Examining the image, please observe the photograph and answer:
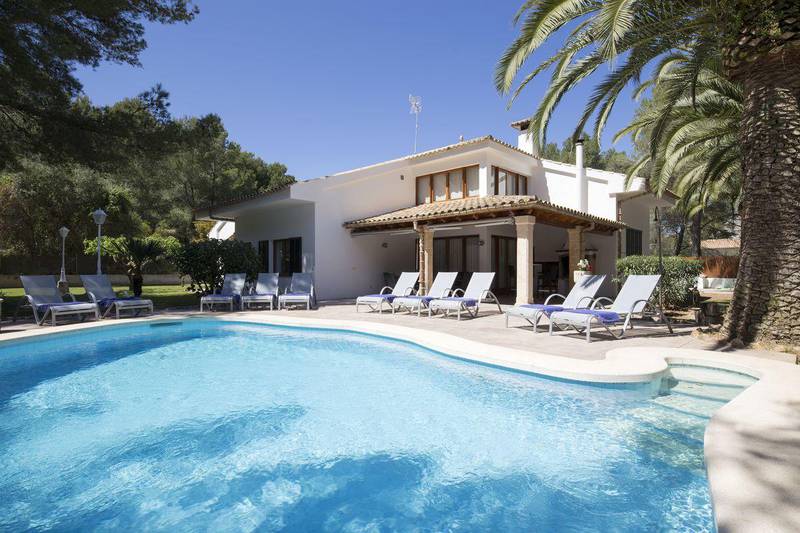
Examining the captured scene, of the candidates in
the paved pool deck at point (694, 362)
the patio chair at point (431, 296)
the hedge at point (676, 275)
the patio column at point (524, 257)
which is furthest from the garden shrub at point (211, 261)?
the hedge at point (676, 275)

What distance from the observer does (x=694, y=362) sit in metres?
6.35

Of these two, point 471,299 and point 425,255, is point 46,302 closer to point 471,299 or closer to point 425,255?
point 471,299

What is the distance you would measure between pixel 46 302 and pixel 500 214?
13.0m

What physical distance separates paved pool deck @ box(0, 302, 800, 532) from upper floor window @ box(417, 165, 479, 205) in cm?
672

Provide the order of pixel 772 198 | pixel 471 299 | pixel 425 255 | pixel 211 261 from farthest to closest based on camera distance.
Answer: pixel 425 255 < pixel 211 261 < pixel 471 299 < pixel 772 198

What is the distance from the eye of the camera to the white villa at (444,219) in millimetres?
16406

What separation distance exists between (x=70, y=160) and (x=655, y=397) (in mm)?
16268

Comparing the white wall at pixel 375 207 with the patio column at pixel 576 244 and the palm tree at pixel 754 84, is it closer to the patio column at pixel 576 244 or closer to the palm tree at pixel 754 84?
the patio column at pixel 576 244

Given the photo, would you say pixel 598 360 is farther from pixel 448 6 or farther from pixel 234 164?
pixel 234 164

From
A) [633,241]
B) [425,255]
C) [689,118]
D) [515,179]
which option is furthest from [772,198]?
[633,241]

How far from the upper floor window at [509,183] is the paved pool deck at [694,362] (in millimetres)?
6620

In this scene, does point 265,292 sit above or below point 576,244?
below

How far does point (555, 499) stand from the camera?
11.1ft

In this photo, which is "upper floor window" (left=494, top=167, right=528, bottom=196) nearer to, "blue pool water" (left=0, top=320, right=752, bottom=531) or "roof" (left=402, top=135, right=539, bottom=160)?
"roof" (left=402, top=135, right=539, bottom=160)
